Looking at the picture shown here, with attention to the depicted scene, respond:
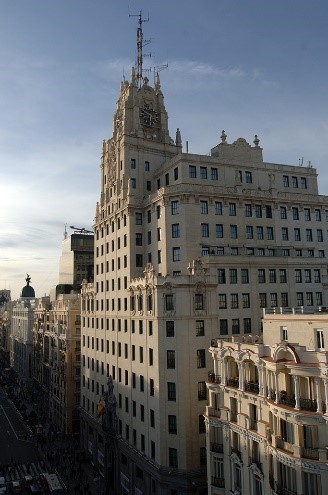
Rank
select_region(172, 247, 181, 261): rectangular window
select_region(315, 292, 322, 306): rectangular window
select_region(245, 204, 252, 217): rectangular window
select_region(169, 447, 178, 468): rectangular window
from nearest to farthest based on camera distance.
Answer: select_region(169, 447, 178, 468): rectangular window
select_region(172, 247, 181, 261): rectangular window
select_region(245, 204, 252, 217): rectangular window
select_region(315, 292, 322, 306): rectangular window

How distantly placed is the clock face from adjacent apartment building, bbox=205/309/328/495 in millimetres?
47595

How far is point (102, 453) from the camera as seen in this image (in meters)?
82.9

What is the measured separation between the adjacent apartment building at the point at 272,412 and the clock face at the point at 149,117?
156 feet

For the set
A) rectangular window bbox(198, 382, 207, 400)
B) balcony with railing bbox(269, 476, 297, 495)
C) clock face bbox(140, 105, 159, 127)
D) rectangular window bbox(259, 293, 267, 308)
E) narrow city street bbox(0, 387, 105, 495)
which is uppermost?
clock face bbox(140, 105, 159, 127)

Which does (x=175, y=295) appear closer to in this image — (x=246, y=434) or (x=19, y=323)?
(x=246, y=434)

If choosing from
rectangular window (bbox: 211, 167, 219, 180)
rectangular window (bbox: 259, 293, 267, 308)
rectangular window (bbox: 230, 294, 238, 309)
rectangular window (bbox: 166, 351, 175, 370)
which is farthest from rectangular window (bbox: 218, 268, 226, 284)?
rectangular window (bbox: 211, 167, 219, 180)

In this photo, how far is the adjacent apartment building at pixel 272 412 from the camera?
38.8m

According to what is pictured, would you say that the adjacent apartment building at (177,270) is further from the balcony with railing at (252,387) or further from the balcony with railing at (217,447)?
the balcony with railing at (252,387)

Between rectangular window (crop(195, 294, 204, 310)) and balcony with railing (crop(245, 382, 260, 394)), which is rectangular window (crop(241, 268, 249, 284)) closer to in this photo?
rectangular window (crop(195, 294, 204, 310))

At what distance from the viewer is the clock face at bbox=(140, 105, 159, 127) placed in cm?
8550

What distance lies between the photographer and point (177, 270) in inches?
2655

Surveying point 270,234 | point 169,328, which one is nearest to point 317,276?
point 270,234

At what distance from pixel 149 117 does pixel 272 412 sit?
201 ft

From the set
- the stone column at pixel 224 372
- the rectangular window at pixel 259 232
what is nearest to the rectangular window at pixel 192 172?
the rectangular window at pixel 259 232
